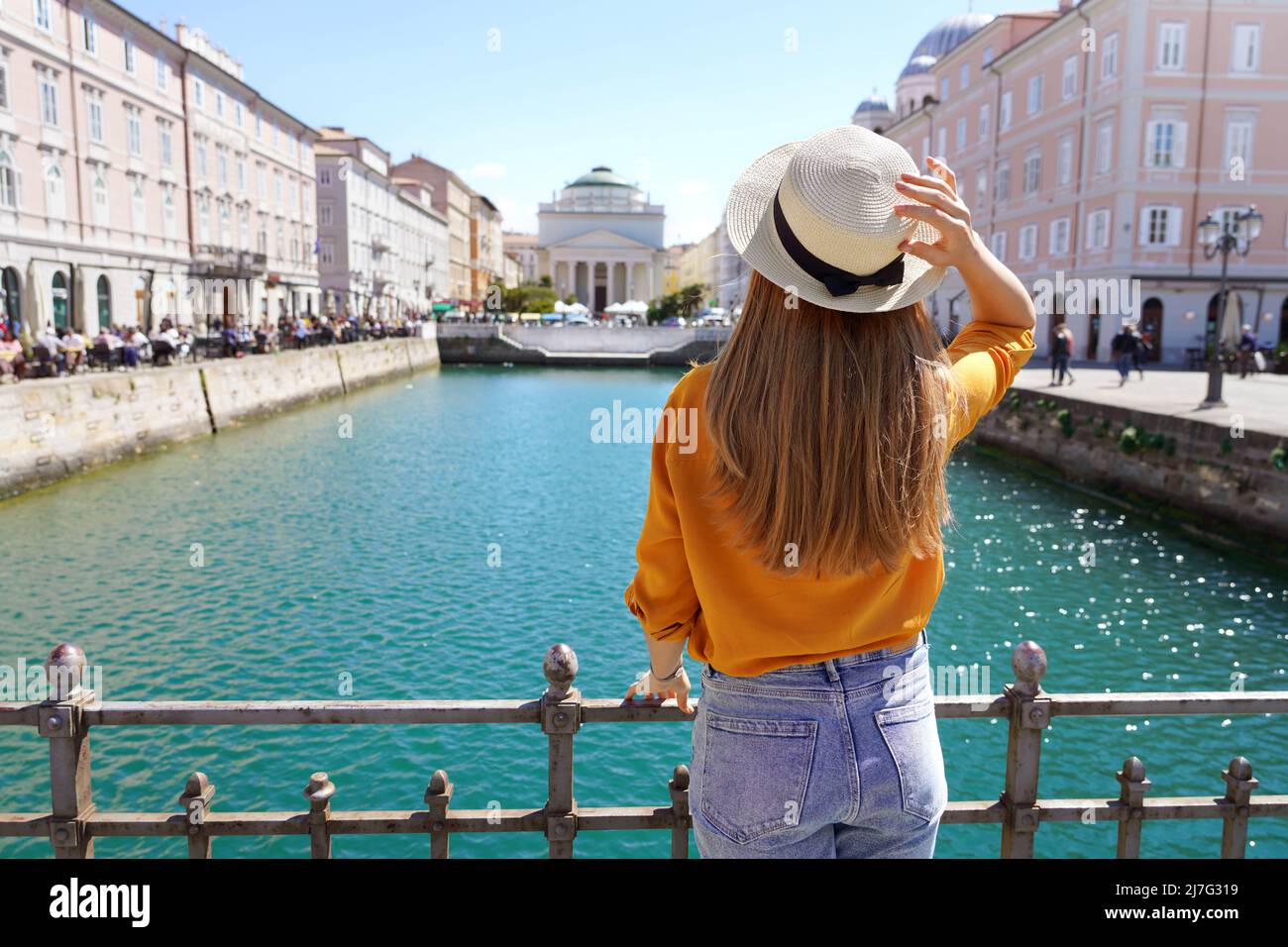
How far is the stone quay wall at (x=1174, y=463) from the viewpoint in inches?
603

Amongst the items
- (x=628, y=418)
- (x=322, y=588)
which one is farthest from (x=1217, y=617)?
(x=628, y=418)

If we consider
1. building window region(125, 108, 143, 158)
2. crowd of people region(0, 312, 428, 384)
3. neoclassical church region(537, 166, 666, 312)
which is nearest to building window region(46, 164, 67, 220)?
crowd of people region(0, 312, 428, 384)

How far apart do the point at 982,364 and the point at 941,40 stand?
86.1m

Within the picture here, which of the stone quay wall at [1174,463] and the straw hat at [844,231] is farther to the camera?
the stone quay wall at [1174,463]

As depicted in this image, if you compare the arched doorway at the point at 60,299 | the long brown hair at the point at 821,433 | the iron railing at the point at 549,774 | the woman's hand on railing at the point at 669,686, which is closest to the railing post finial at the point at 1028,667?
the iron railing at the point at 549,774

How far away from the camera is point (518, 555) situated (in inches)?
590

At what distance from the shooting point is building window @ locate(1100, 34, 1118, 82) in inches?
1540

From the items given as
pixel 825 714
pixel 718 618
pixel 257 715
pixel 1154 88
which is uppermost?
pixel 1154 88

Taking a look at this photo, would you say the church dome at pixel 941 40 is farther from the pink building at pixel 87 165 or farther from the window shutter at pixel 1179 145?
the pink building at pixel 87 165

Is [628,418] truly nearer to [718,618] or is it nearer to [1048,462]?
[1048,462]

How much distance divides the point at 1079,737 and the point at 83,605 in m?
10.9

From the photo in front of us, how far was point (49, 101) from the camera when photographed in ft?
117

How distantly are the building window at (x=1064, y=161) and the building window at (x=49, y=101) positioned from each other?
3936 cm

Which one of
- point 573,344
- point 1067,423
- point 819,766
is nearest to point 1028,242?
point 1067,423
